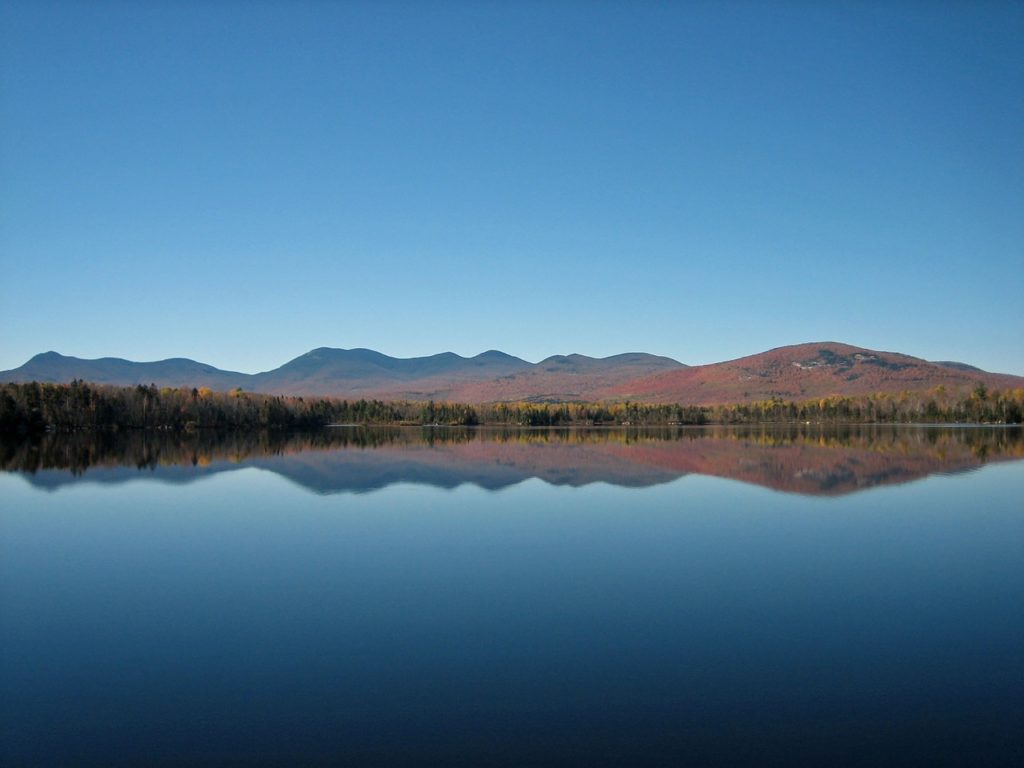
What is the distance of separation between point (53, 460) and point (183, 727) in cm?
3853

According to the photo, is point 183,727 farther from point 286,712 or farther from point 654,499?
point 654,499

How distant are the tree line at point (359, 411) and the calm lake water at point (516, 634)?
64.4 meters

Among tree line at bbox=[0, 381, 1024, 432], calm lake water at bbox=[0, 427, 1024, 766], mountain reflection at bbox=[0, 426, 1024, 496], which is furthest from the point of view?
tree line at bbox=[0, 381, 1024, 432]

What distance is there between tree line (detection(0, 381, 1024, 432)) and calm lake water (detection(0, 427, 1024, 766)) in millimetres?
64409

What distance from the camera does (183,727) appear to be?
6902 millimetres

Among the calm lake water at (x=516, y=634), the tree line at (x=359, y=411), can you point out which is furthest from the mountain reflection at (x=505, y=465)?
the tree line at (x=359, y=411)

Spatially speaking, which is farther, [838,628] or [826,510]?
[826,510]

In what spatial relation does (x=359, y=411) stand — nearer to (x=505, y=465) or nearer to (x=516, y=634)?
(x=505, y=465)

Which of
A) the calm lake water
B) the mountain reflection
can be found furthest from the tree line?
the calm lake water

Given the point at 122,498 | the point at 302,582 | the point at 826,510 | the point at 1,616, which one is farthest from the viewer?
the point at 122,498

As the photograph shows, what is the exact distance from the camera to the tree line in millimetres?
78125

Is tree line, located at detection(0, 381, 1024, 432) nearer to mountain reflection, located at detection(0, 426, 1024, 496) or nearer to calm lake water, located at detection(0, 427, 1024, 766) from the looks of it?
mountain reflection, located at detection(0, 426, 1024, 496)

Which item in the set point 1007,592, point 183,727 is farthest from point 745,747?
point 1007,592

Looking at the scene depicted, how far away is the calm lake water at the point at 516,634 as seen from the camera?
664 cm
